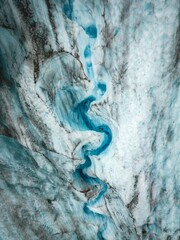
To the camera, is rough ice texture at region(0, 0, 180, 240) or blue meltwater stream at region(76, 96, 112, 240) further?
blue meltwater stream at region(76, 96, 112, 240)

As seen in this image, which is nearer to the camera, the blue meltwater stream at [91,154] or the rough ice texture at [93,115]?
the rough ice texture at [93,115]

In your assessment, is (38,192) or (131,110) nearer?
(131,110)

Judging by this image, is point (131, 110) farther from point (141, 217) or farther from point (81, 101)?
point (141, 217)

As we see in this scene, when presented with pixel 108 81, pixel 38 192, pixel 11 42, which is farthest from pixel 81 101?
pixel 38 192

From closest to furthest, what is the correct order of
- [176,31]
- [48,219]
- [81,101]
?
[176,31] < [81,101] < [48,219]
